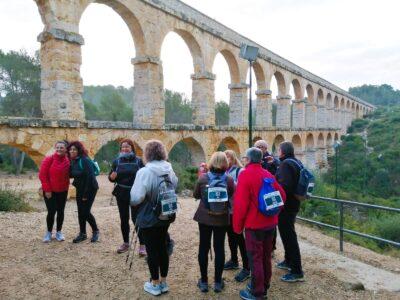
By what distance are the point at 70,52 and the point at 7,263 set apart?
6.17 m

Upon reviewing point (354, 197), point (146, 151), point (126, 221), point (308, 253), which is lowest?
point (354, 197)

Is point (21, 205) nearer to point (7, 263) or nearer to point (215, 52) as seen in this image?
point (7, 263)

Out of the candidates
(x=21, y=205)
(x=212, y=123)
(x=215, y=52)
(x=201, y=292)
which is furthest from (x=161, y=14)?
(x=201, y=292)

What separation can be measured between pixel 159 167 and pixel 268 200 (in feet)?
3.69

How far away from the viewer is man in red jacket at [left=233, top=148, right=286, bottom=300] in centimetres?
334

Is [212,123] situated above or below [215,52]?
below

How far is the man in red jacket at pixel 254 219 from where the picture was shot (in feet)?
11.0

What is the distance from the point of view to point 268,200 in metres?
3.31

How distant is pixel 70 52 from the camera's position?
9102mm

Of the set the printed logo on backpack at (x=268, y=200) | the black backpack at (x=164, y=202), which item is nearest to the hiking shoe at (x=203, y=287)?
the black backpack at (x=164, y=202)

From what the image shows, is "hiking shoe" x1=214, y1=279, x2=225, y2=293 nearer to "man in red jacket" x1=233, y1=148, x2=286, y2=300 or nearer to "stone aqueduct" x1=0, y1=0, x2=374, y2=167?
"man in red jacket" x1=233, y1=148, x2=286, y2=300

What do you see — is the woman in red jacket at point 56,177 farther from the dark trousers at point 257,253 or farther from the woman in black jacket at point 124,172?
the dark trousers at point 257,253

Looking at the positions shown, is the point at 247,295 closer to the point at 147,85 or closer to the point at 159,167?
the point at 159,167

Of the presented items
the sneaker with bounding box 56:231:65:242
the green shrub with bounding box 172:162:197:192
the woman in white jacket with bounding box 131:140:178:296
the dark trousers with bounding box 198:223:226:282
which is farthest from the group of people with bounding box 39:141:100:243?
the green shrub with bounding box 172:162:197:192
